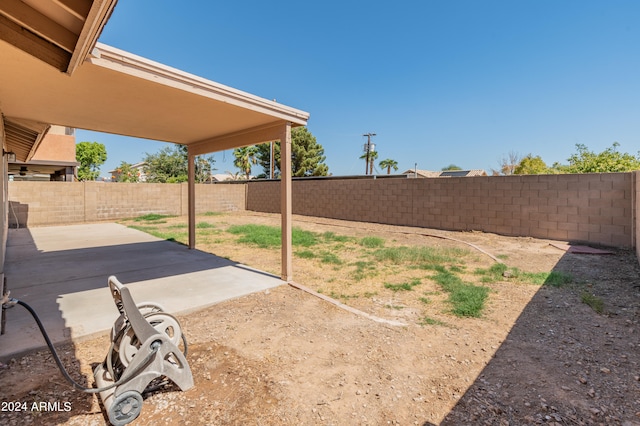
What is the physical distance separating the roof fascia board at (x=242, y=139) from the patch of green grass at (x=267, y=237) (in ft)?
9.41

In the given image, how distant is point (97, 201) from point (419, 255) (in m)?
14.1

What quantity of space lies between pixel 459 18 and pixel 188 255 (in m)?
13.3

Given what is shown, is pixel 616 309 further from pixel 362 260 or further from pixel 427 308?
pixel 362 260

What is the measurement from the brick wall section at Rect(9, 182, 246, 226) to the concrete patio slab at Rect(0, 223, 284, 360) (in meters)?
4.47

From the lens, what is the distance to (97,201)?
529 inches

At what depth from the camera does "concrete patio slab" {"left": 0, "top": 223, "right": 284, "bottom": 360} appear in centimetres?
320

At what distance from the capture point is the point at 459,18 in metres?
11.9

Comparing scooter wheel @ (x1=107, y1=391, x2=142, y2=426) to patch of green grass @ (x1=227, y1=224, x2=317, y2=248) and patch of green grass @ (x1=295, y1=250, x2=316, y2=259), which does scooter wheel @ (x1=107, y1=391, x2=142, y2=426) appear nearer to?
patch of green grass @ (x1=295, y1=250, x2=316, y2=259)

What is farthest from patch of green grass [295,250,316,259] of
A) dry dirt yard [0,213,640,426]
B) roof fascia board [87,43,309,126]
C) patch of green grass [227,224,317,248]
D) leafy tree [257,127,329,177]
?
leafy tree [257,127,329,177]

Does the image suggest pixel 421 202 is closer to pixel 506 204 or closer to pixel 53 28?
pixel 506 204

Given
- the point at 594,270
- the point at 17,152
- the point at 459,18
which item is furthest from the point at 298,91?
the point at 594,270

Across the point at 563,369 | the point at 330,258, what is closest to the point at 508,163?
the point at 330,258

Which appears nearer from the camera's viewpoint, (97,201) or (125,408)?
(125,408)

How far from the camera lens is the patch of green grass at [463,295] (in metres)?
3.75
